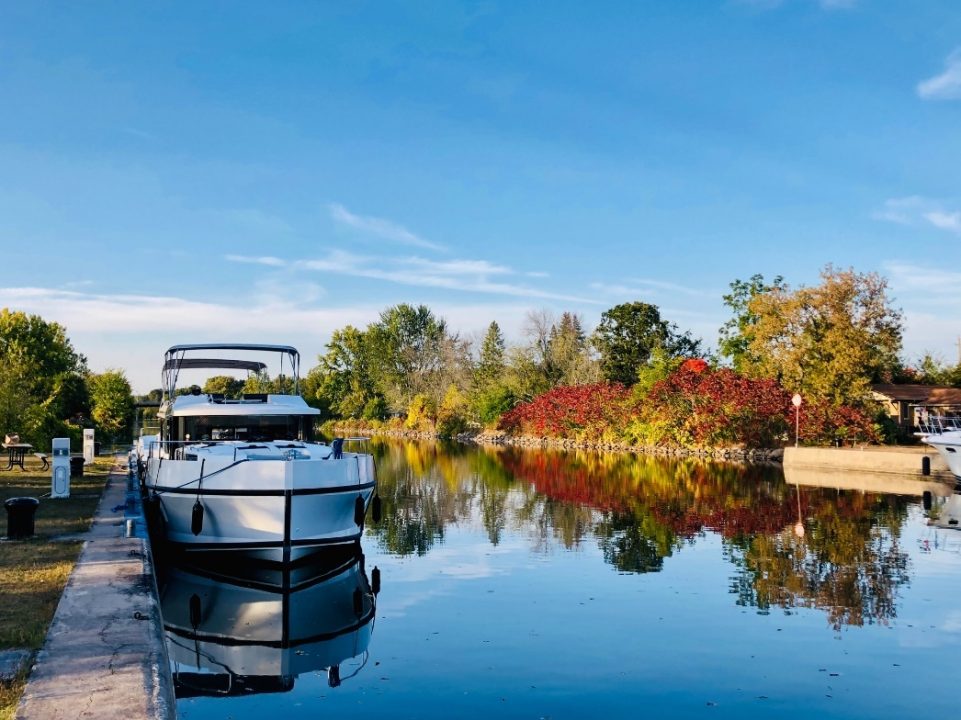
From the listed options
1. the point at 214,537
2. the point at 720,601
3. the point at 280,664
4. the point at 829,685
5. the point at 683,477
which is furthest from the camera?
the point at 683,477

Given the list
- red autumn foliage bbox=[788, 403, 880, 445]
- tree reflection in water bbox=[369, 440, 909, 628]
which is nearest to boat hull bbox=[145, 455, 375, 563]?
tree reflection in water bbox=[369, 440, 909, 628]

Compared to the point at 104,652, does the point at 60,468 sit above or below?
above

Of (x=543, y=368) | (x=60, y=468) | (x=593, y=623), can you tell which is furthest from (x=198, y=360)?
(x=543, y=368)

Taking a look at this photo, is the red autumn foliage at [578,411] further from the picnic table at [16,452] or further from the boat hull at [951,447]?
the picnic table at [16,452]

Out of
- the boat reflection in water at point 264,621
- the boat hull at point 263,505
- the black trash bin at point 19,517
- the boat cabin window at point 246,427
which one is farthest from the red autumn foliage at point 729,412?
the black trash bin at point 19,517

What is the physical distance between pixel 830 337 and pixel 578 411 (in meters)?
16.8

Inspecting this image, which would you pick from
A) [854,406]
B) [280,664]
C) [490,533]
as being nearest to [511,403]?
[854,406]

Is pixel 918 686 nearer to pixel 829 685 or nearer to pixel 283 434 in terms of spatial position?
pixel 829 685

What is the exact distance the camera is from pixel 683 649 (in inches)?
409

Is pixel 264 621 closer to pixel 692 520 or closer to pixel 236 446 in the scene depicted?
pixel 236 446

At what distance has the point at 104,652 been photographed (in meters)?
7.80

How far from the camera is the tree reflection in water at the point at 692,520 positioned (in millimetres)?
13875

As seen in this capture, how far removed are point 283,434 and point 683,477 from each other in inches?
728

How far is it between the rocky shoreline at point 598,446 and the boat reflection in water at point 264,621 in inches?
1231
